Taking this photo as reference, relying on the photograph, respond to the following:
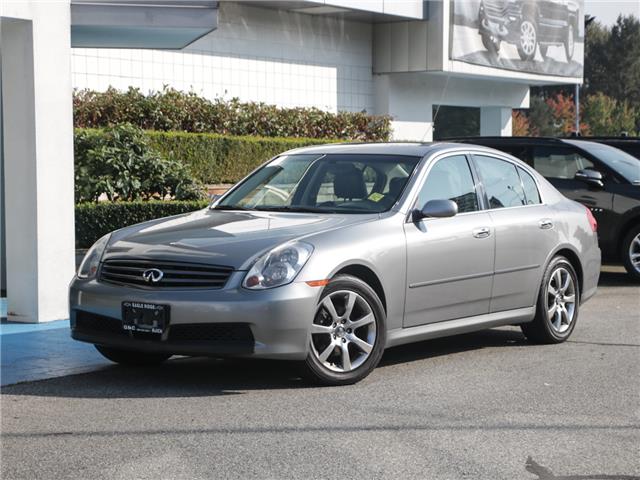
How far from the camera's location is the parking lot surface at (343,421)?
18.3 feet

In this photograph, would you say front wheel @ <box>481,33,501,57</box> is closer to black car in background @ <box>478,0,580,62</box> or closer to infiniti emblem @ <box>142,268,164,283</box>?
black car in background @ <box>478,0,580,62</box>

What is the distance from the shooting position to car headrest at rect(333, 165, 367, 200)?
8.46 metres

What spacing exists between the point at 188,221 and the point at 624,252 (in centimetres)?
770

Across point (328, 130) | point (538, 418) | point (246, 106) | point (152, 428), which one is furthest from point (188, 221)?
point (328, 130)

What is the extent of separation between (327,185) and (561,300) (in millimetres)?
2367

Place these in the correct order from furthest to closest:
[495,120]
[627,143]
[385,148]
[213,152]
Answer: [495,120], [213,152], [627,143], [385,148]

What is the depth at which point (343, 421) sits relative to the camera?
6.52 m

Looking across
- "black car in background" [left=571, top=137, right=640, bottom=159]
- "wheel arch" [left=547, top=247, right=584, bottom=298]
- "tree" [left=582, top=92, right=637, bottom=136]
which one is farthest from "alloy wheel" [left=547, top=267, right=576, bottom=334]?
"tree" [left=582, top=92, right=637, bottom=136]

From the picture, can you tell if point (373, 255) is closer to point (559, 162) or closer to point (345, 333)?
point (345, 333)

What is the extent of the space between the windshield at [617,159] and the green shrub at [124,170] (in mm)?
5721

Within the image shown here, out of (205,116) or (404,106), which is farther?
(404,106)

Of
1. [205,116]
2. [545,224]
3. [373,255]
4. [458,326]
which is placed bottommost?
[458,326]

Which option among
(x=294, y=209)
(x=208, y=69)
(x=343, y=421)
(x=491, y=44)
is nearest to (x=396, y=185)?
(x=294, y=209)

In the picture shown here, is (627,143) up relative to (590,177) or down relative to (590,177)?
up
